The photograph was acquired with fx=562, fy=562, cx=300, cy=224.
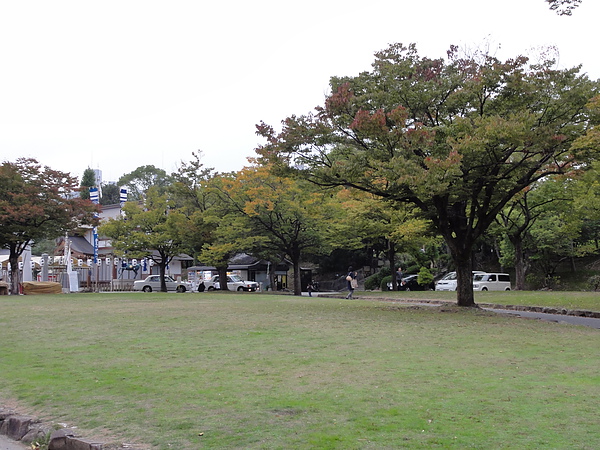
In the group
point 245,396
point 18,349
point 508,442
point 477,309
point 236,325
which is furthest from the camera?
point 477,309

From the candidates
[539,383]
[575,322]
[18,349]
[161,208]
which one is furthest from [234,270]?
[539,383]

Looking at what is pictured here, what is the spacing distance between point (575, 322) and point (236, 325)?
1137cm

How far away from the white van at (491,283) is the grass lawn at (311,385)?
91.0 feet

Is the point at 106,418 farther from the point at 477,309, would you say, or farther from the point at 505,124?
the point at 477,309

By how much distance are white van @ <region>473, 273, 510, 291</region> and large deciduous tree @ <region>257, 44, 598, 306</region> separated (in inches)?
833

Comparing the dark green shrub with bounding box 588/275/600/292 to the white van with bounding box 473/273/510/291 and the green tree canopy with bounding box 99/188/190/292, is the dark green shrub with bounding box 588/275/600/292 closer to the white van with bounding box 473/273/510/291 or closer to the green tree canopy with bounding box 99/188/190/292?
the white van with bounding box 473/273/510/291

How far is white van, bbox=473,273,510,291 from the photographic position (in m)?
41.3

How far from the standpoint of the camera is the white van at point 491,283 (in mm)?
41344

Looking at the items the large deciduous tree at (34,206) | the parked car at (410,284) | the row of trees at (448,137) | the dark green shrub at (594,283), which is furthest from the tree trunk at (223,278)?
the dark green shrub at (594,283)

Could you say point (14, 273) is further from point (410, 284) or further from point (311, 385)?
point (311, 385)

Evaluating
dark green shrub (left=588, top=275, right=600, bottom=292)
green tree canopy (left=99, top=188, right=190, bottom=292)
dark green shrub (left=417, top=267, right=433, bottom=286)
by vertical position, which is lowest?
dark green shrub (left=588, top=275, right=600, bottom=292)

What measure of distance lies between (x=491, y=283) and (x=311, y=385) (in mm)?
36952

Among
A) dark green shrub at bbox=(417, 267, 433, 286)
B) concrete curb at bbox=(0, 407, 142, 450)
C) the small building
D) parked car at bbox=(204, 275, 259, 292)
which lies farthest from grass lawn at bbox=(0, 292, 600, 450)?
the small building

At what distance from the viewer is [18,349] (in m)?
11.0
